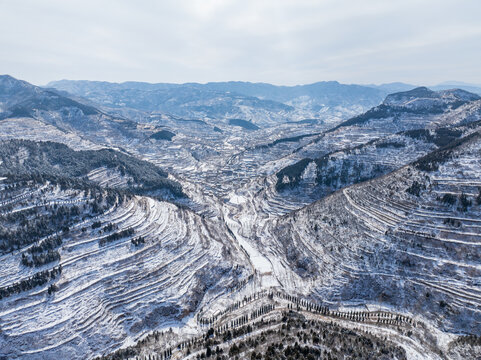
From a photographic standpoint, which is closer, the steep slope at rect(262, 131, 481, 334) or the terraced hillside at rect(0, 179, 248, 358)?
the terraced hillside at rect(0, 179, 248, 358)

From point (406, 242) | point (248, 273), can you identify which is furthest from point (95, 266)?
point (406, 242)

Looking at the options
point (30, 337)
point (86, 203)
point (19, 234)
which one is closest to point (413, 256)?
point (30, 337)

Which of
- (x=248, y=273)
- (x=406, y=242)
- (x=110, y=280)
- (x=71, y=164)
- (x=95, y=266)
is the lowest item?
(x=248, y=273)

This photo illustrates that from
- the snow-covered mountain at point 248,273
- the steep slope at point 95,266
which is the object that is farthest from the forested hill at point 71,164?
the snow-covered mountain at point 248,273

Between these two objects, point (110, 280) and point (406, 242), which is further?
point (406, 242)

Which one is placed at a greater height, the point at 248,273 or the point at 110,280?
the point at 110,280

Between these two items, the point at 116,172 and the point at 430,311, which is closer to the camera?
the point at 430,311

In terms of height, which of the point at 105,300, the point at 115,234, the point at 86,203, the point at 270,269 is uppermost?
the point at 86,203

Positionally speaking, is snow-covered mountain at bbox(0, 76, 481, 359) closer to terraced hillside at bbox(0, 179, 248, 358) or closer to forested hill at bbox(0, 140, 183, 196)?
terraced hillside at bbox(0, 179, 248, 358)

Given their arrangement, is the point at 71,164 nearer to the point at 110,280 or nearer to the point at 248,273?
the point at 110,280

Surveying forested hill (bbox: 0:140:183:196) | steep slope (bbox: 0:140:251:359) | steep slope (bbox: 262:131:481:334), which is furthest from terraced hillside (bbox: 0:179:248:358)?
forested hill (bbox: 0:140:183:196)

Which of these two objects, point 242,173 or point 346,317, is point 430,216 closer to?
point 346,317
